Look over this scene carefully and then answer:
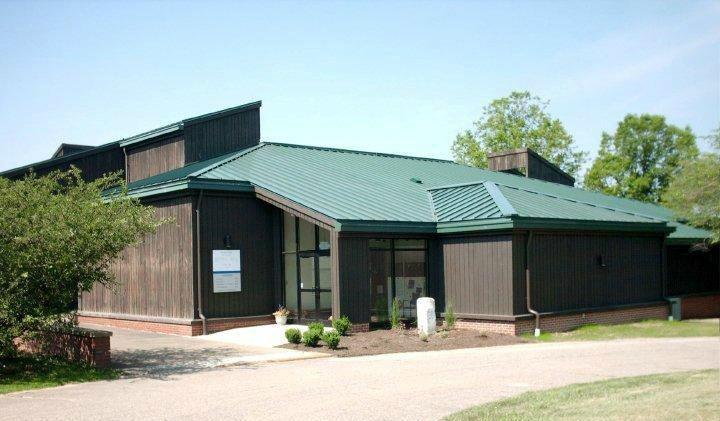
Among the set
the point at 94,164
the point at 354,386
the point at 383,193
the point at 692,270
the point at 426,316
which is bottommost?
the point at 354,386

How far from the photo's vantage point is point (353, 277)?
20797 mm

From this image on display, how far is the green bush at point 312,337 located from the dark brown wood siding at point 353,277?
238cm

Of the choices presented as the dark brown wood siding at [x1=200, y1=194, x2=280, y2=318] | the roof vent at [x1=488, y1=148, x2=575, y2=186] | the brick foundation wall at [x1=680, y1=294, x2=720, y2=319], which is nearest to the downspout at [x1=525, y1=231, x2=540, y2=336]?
the dark brown wood siding at [x1=200, y1=194, x2=280, y2=318]

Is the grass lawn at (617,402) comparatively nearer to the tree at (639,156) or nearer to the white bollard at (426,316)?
the white bollard at (426,316)

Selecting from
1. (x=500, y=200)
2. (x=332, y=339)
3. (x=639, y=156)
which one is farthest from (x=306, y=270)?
(x=639, y=156)

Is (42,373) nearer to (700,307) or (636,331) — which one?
(636,331)

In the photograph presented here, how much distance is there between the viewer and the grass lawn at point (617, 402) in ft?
32.5

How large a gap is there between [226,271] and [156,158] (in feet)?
27.7

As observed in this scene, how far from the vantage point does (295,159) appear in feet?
88.2

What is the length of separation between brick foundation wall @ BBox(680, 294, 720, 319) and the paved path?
11835 millimetres

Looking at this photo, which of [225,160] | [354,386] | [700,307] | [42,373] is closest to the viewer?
[354,386]

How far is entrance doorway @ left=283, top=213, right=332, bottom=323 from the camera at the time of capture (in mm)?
22391

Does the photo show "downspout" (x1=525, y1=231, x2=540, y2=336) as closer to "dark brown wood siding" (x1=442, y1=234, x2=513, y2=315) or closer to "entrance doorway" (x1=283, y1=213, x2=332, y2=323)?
"dark brown wood siding" (x1=442, y1=234, x2=513, y2=315)

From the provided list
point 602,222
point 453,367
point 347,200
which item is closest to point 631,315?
point 602,222
